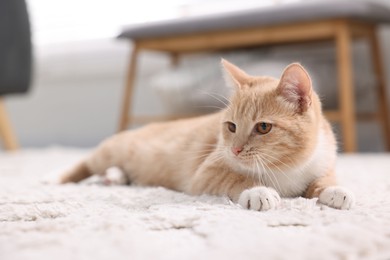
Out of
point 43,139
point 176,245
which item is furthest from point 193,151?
point 43,139

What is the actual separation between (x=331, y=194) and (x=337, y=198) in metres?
0.02

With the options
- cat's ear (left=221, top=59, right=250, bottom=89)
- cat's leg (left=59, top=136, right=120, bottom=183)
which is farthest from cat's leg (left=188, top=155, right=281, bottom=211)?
cat's leg (left=59, top=136, right=120, bottom=183)

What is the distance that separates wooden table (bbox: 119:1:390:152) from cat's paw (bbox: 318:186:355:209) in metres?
1.40

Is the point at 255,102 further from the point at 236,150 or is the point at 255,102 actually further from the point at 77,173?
the point at 77,173

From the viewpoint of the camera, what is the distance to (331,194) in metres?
1.00

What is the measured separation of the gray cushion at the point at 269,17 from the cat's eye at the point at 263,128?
4.71 feet

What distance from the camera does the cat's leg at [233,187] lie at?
3.10 feet

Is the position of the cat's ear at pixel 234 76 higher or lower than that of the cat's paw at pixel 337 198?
higher

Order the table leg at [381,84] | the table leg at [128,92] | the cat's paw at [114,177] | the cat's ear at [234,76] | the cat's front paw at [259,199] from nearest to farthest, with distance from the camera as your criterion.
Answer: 1. the cat's front paw at [259,199]
2. the cat's ear at [234,76]
3. the cat's paw at [114,177]
4. the table leg at [381,84]
5. the table leg at [128,92]

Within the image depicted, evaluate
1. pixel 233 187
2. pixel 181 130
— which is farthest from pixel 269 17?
pixel 233 187

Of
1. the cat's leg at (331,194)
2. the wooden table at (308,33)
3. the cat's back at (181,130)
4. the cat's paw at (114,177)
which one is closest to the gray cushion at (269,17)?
the wooden table at (308,33)

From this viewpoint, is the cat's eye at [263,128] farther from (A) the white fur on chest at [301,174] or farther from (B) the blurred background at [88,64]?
(B) the blurred background at [88,64]

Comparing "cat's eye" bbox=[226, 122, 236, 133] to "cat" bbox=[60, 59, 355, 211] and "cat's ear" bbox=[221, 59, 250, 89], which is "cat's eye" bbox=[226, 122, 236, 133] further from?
"cat's ear" bbox=[221, 59, 250, 89]

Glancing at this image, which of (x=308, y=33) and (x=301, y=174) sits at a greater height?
(x=308, y=33)
